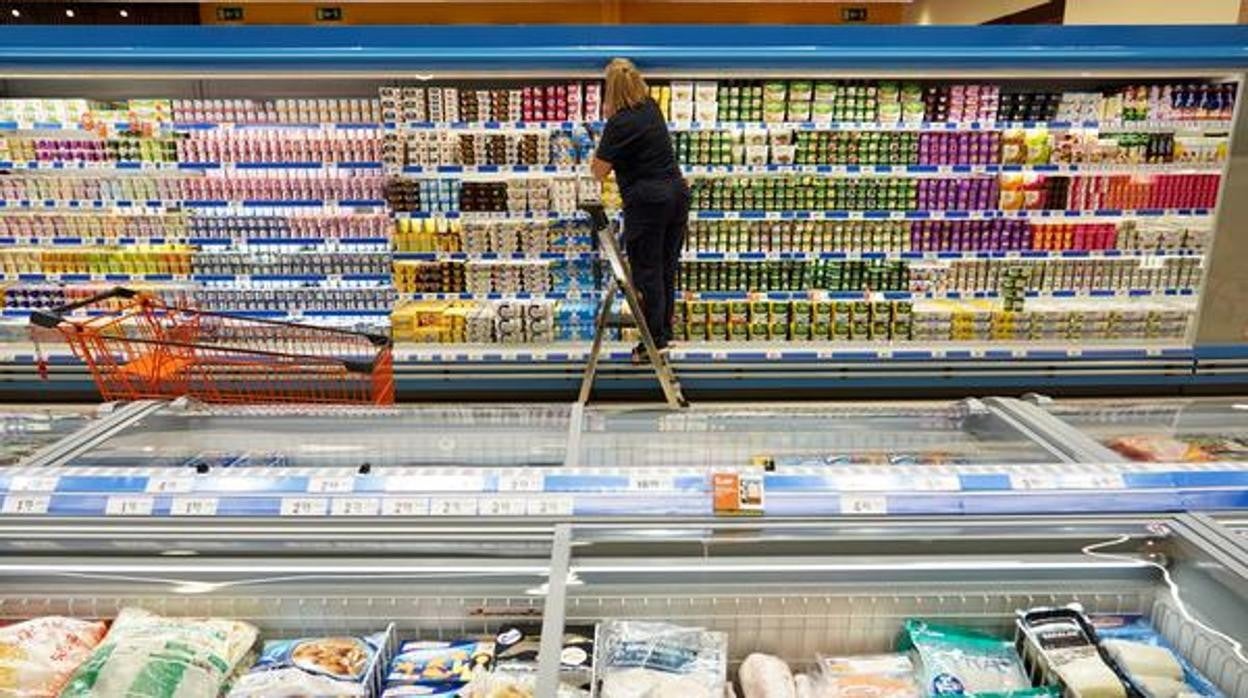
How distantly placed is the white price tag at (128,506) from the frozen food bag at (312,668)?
0.36 meters

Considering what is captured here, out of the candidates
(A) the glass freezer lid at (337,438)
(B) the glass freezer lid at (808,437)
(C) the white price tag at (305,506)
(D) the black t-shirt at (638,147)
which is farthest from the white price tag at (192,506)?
(D) the black t-shirt at (638,147)

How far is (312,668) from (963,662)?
117cm

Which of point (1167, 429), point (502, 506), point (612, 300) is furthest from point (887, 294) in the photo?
point (502, 506)

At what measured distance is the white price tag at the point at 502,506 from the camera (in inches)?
60.6

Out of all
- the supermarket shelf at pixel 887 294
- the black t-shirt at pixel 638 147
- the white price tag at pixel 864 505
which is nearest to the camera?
the white price tag at pixel 864 505

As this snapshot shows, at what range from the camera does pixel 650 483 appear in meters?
1.58

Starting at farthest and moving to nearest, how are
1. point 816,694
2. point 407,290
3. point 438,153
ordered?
point 407,290 < point 438,153 < point 816,694

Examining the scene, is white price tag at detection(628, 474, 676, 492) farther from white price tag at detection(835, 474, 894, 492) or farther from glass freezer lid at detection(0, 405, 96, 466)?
glass freezer lid at detection(0, 405, 96, 466)

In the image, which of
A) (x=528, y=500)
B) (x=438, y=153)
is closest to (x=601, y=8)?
(x=438, y=153)

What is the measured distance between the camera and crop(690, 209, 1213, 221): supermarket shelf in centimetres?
517

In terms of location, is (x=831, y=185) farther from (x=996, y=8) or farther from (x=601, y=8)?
(x=996, y=8)

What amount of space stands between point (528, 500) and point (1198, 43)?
17.1 feet

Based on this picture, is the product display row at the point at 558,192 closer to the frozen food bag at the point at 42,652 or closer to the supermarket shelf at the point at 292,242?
the supermarket shelf at the point at 292,242

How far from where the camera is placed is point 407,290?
212 inches
